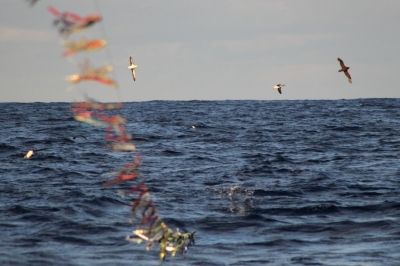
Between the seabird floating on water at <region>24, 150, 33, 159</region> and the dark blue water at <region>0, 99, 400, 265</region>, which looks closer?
the dark blue water at <region>0, 99, 400, 265</region>

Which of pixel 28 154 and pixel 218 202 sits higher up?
pixel 28 154

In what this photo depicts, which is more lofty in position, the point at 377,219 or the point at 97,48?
the point at 97,48

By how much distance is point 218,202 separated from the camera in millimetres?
25000

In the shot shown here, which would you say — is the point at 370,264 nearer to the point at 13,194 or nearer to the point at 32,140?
the point at 13,194

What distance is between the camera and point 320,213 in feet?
76.2

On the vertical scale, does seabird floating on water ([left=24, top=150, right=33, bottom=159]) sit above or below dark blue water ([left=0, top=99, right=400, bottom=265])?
above

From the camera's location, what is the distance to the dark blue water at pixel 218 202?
A: 1758cm

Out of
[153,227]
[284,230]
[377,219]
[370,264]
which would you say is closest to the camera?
[153,227]

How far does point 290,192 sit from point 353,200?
8.68 ft

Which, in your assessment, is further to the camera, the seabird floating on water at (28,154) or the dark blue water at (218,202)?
the seabird floating on water at (28,154)

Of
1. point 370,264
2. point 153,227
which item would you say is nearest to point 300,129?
point 370,264

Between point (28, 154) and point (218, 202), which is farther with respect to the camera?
point (28, 154)

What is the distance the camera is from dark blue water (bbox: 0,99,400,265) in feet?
57.7

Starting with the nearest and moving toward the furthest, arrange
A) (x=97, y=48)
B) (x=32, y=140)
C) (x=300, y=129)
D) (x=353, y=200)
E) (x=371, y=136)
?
1. (x=97, y=48)
2. (x=353, y=200)
3. (x=32, y=140)
4. (x=371, y=136)
5. (x=300, y=129)
